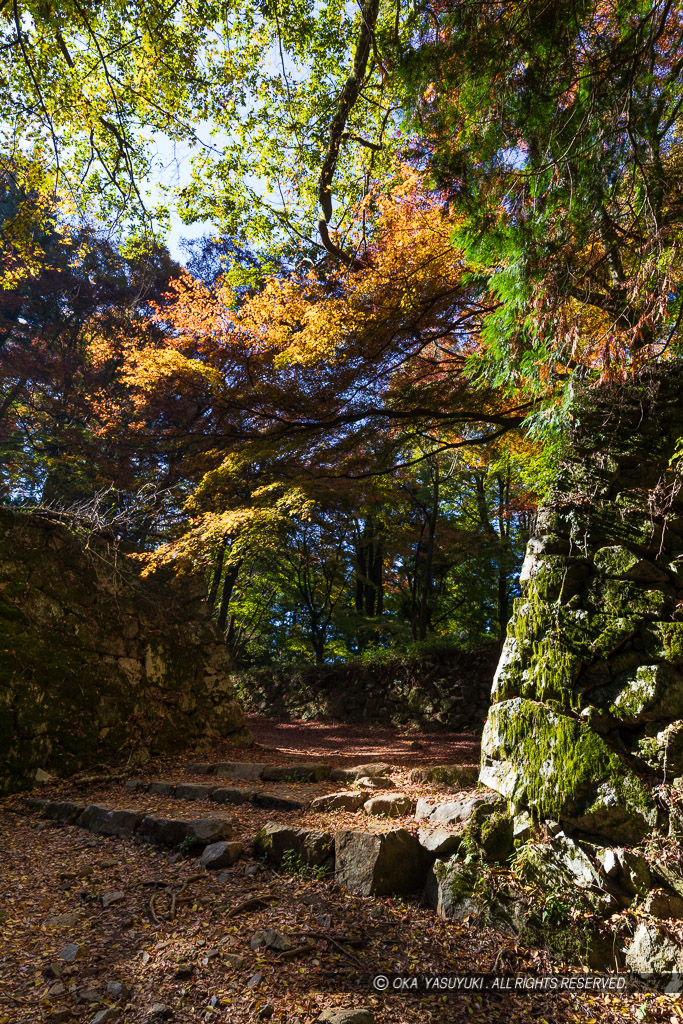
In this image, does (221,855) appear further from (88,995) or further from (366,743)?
(366,743)

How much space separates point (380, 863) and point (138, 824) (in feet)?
7.10

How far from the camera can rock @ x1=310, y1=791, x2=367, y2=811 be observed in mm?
4332

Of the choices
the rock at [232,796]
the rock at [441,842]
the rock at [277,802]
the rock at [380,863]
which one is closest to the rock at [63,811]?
the rock at [232,796]

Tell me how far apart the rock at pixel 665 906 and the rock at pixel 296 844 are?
1.77 meters

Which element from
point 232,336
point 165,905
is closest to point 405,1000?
point 165,905

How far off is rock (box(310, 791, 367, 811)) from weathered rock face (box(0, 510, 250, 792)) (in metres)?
2.73

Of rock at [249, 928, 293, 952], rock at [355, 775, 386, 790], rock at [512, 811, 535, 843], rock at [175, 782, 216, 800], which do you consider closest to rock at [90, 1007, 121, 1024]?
rock at [249, 928, 293, 952]

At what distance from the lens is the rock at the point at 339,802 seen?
4332 millimetres

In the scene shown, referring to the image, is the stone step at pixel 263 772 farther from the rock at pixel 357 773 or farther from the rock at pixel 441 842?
the rock at pixel 441 842

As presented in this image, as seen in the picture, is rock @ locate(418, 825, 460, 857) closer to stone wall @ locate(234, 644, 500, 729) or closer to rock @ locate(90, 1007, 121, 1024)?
rock @ locate(90, 1007, 121, 1024)

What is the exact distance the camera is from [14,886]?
3188 mm

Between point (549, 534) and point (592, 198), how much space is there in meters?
2.26

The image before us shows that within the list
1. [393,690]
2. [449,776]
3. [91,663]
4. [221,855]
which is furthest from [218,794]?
[393,690]

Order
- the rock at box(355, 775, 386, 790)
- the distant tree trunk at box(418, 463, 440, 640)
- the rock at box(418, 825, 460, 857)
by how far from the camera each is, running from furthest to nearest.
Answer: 1. the distant tree trunk at box(418, 463, 440, 640)
2. the rock at box(355, 775, 386, 790)
3. the rock at box(418, 825, 460, 857)
